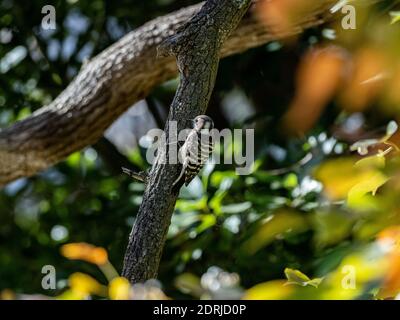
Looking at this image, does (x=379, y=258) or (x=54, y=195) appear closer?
(x=379, y=258)

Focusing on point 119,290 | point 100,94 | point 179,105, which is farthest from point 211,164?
point 119,290

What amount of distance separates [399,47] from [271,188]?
1.92 meters

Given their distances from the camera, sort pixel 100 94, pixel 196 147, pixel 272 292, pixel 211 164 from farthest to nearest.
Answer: pixel 211 164 < pixel 100 94 < pixel 196 147 < pixel 272 292

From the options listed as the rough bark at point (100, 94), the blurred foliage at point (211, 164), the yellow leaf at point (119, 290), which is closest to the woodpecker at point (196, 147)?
the blurred foliage at point (211, 164)

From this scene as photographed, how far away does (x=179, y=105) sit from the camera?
4.17ft

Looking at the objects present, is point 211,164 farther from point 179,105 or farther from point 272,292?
point 272,292

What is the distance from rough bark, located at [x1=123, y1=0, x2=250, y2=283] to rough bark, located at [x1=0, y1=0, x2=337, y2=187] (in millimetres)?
1049

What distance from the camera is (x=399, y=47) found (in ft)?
2.29

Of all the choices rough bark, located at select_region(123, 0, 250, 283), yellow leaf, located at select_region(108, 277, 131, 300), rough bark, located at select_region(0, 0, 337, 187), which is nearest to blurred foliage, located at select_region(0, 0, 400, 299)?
rough bark, located at select_region(0, 0, 337, 187)

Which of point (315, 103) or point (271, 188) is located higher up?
point (315, 103)

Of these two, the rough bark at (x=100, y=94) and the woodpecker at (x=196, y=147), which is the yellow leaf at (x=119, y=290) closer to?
the woodpecker at (x=196, y=147)

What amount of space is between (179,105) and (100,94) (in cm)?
122
